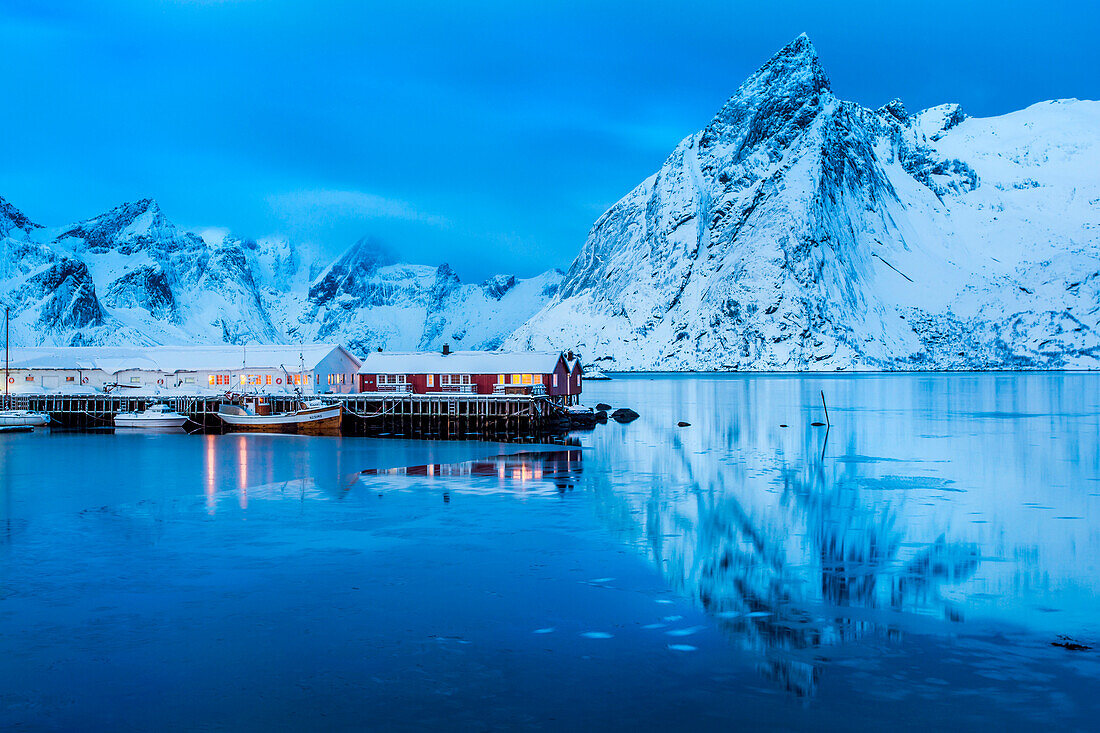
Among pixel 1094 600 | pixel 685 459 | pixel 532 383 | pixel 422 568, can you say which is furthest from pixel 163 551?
pixel 532 383

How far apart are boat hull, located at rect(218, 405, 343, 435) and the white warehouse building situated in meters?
14.8

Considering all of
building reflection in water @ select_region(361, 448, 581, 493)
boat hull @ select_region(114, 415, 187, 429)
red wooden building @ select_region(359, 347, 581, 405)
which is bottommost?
building reflection in water @ select_region(361, 448, 581, 493)

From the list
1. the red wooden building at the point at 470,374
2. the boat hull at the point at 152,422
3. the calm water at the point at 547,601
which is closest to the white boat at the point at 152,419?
the boat hull at the point at 152,422

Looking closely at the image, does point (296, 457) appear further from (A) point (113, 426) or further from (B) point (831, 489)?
(A) point (113, 426)

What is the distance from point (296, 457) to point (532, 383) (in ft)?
117

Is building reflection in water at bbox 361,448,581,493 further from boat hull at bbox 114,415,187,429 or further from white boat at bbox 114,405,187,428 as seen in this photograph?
white boat at bbox 114,405,187,428

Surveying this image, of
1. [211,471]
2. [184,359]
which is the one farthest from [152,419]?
[211,471]

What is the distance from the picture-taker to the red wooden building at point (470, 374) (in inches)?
3260

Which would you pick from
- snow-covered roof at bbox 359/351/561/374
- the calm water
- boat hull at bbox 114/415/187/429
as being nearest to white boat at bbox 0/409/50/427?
boat hull at bbox 114/415/187/429

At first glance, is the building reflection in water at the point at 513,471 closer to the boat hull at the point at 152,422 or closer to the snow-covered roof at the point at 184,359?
the boat hull at the point at 152,422

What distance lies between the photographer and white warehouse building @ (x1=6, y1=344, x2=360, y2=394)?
285ft

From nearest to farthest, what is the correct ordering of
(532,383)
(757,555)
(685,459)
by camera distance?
1. (757,555)
2. (685,459)
3. (532,383)

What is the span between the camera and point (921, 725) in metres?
12.3

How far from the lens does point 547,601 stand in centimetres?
1859
